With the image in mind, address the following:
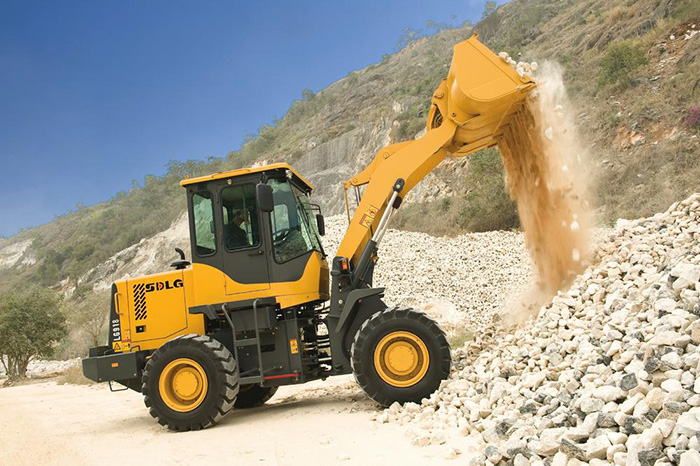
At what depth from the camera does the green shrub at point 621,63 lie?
2336 cm

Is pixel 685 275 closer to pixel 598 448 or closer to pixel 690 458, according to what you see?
pixel 598 448

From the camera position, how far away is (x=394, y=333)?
657cm

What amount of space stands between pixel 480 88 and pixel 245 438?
4.81m

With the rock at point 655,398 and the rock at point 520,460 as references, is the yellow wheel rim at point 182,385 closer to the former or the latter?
the rock at point 520,460

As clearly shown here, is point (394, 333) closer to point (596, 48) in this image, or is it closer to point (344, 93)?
point (596, 48)

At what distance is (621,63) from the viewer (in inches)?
936

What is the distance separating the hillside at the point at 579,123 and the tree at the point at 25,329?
15.2 meters

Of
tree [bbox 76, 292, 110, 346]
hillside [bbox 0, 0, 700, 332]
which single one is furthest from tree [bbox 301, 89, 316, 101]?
tree [bbox 76, 292, 110, 346]

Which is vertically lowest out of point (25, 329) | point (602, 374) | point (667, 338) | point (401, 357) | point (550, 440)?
point (550, 440)

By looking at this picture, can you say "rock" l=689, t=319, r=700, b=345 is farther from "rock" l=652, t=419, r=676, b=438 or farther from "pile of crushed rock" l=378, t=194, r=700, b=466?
"rock" l=652, t=419, r=676, b=438

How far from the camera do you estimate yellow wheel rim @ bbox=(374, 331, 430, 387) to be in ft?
21.5

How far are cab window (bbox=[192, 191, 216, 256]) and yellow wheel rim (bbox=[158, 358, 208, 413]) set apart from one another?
1395 millimetres

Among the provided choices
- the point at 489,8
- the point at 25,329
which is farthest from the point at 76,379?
the point at 489,8

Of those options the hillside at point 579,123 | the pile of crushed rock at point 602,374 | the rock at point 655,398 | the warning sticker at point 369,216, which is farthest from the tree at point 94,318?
the rock at point 655,398
